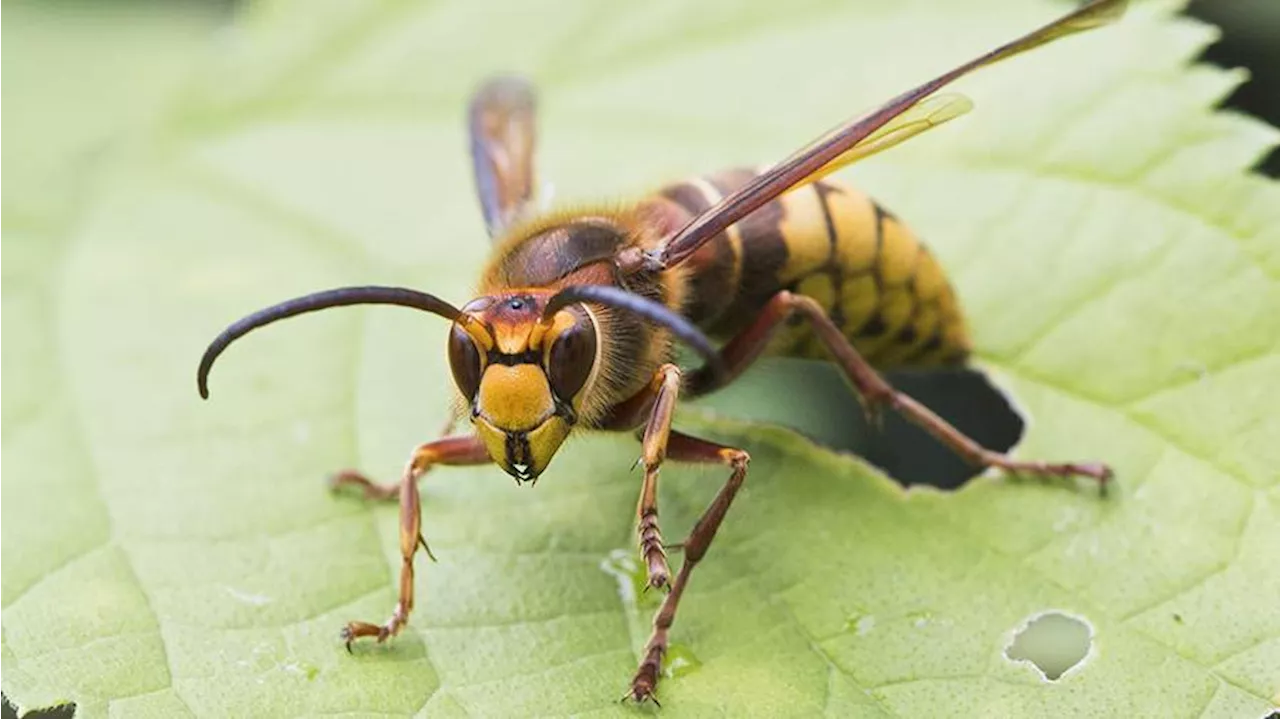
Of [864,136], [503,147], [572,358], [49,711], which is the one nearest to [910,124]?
[864,136]

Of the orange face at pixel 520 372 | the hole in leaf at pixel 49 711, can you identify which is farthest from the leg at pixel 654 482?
the hole in leaf at pixel 49 711

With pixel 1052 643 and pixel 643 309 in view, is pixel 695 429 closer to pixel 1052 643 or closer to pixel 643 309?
pixel 1052 643

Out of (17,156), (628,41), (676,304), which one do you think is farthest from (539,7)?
(676,304)

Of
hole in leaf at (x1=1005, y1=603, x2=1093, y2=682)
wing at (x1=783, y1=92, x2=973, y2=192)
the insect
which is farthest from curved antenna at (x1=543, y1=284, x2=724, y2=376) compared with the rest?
hole in leaf at (x1=1005, y1=603, x2=1093, y2=682)

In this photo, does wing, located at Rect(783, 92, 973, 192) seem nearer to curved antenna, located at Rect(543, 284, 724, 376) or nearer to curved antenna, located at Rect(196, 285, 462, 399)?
curved antenna, located at Rect(543, 284, 724, 376)

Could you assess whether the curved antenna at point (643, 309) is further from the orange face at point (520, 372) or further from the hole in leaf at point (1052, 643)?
the hole in leaf at point (1052, 643)

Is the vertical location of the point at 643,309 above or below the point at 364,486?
above
